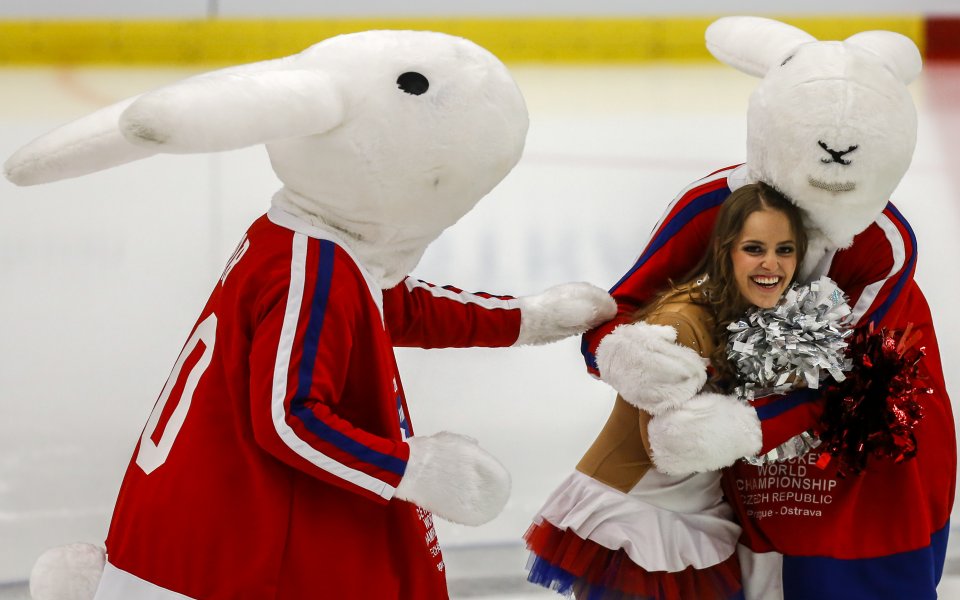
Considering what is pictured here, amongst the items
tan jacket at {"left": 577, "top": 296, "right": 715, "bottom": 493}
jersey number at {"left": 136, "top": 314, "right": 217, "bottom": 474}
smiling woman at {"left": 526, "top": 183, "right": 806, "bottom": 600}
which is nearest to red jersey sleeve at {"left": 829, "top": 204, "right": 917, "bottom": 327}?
smiling woman at {"left": 526, "top": 183, "right": 806, "bottom": 600}

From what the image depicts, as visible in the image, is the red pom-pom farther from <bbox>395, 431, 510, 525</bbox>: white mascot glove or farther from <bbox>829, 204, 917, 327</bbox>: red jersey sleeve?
<bbox>395, 431, 510, 525</bbox>: white mascot glove

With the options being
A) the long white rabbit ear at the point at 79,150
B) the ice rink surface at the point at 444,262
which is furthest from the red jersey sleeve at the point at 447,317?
the ice rink surface at the point at 444,262

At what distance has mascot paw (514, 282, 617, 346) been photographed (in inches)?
70.5

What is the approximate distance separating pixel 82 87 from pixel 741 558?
124 inches

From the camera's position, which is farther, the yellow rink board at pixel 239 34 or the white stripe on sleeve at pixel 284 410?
the yellow rink board at pixel 239 34

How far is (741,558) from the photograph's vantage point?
1.78m

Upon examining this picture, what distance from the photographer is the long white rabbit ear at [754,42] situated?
1.83 m

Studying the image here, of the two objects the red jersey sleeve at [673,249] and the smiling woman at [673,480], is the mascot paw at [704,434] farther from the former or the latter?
the red jersey sleeve at [673,249]

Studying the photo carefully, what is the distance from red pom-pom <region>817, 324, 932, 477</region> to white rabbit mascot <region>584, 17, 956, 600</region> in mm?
36

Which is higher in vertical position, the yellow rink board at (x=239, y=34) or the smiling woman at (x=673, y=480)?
the yellow rink board at (x=239, y=34)

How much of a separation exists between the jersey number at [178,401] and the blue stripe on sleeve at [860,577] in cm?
82

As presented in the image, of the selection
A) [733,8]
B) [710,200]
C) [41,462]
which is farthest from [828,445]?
[733,8]

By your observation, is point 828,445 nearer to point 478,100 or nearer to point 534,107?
point 478,100

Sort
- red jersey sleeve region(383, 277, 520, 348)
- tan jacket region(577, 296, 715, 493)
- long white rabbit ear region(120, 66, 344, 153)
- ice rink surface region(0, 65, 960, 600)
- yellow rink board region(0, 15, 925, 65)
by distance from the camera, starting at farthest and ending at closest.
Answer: yellow rink board region(0, 15, 925, 65), ice rink surface region(0, 65, 960, 600), red jersey sleeve region(383, 277, 520, 348), tan jacket region(577, 296, 715, 493), long white rabbit ear region(120, 66, 344, 153)
